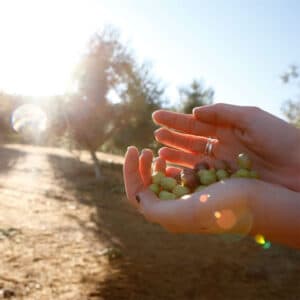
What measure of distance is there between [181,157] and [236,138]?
0.47 metres

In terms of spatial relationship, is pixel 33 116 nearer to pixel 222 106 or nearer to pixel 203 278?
pixel 203 278

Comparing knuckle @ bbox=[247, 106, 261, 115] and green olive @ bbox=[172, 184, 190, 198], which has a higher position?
knuckle @ bbox=[247, 106, 261, 115]

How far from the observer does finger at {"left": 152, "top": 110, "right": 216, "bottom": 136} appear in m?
3.43

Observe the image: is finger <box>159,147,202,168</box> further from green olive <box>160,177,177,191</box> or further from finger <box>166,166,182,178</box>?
green olive <box>160,177,177,191</box>

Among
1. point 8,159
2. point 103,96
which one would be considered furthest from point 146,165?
point 8,159

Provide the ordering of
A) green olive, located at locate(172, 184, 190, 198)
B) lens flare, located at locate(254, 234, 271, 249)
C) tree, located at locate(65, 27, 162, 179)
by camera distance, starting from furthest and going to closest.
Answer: tree, located at locate(65, 27, 162, 179), green olive, located at locate(172, 184, 190, 198), lens flare, located at locate(254, 234, 271, 249)

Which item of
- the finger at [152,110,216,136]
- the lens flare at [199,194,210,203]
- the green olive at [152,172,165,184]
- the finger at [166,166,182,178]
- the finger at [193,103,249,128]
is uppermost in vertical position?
the finger at [193,103,249,128]

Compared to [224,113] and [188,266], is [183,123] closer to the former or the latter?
[224,113]

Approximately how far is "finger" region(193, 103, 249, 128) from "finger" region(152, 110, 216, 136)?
0.12 m

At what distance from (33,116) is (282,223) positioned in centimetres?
1699

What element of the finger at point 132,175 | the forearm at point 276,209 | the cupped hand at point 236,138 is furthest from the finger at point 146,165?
the forearm at point 276,209

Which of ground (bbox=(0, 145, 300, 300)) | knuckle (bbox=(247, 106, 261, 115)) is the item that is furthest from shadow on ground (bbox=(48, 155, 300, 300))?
knuckle (bbox=(247, 106, 261, 115))

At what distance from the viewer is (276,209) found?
250cm

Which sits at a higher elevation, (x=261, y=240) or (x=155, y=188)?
(x=155, y=188)
